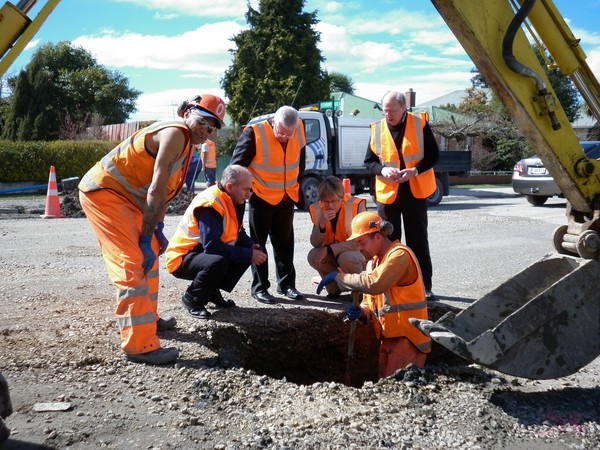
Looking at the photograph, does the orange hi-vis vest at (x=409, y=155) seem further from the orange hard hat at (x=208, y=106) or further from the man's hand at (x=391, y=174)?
the orange hard hat at (x=208, y=106)

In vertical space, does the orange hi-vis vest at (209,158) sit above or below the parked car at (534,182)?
above

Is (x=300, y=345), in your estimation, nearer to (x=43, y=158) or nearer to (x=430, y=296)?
(x=430, y=296)

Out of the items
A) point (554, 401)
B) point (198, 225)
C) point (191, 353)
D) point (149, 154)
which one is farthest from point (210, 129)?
point (554, 401)

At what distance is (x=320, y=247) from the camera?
242 inches

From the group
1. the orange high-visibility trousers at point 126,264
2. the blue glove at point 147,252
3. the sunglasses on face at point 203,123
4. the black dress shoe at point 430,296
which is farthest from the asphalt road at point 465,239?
the sunglasses on face at point 203,123

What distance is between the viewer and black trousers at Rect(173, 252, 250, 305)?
16.5ft

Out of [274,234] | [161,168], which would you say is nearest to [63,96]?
[274,234]

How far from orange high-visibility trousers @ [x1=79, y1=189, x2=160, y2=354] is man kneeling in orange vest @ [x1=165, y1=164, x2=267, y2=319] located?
2.43ft

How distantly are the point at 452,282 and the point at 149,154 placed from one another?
4.03m

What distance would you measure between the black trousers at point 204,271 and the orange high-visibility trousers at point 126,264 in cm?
68

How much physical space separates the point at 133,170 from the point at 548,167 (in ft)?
8.79

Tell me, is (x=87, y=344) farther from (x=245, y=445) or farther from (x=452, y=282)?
(x=452, y=282)

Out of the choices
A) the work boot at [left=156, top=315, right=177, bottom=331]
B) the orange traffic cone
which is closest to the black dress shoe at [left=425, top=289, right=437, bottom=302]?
the work boot at [left=156, top=315, right=177, bottom=331]

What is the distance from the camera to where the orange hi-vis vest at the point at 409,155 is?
600 centimetres
